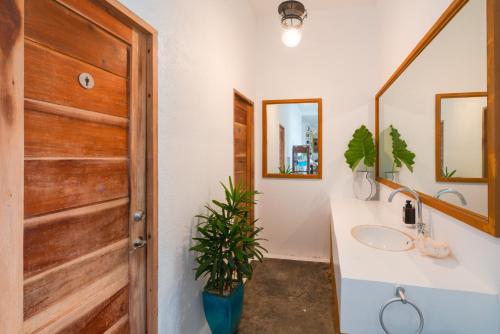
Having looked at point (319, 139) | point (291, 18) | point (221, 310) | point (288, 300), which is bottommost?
point (288, 300)

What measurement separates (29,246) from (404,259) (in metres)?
1.47

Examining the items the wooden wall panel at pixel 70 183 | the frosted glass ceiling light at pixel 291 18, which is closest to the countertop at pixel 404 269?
the wooden wall panel at pixel 70 183

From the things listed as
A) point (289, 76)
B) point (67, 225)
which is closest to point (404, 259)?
point (67, 225)

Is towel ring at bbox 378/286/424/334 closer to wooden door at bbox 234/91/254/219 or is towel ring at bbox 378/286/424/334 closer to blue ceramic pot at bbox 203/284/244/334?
blue ceramic pot at bbox 203/284/244/334

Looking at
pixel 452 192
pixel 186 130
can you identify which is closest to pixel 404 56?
pixel 452 192

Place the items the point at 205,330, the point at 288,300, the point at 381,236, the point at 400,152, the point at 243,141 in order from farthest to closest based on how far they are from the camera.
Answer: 1. the point at 243,141
2. the point at 288,300
3. the point at 400,152
4. the point at 205,330
5. the point at 381,236

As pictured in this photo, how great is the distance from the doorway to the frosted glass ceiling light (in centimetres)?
75

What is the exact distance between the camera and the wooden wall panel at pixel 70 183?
806 mm

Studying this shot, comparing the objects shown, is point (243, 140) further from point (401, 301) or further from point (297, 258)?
point (401, 301)

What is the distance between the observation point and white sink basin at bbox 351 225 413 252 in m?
1.63

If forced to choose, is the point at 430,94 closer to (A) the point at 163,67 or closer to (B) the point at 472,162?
(B) the point at 472,162

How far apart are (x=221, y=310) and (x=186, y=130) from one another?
1.20 meters

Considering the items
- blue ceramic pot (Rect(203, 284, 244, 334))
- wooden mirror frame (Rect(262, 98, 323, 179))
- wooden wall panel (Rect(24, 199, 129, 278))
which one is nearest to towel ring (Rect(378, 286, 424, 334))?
blue ceramic pot (Rect(203, 284, 244, 334))

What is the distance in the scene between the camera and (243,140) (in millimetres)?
3055
